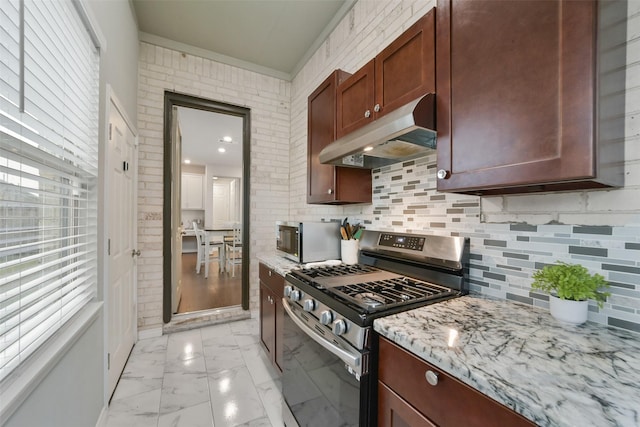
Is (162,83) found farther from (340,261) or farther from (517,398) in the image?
(517,398)

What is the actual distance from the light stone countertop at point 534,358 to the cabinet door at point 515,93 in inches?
18.6

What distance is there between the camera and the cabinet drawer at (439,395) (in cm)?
59

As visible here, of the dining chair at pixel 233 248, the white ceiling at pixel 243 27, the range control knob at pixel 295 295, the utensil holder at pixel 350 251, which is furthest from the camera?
the dining chair at pixel 233 248

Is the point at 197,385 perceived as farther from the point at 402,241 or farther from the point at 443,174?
the point at 443,174

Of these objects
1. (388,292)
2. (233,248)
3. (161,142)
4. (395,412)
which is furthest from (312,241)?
(233,248)

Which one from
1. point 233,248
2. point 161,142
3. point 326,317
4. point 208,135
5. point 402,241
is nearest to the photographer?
point 326,317

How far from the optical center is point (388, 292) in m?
Answer: 1.19

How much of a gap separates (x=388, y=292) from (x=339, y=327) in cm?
31

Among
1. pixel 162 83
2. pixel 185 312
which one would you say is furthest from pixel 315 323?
pixel 162 83

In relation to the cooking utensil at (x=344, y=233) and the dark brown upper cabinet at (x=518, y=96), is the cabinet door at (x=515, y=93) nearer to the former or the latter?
the dark brown upper cabinet at (x=518, y=96)

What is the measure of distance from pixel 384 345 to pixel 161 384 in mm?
1916

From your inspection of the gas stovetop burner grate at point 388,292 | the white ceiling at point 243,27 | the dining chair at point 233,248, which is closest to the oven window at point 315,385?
the gas stovetop burner grate at point 388,292

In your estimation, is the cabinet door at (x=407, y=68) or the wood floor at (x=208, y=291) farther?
the wood floor at (x=208, y=291)

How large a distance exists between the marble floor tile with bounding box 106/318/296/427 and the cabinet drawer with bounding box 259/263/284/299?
690 millimetres
